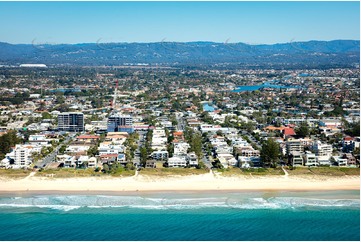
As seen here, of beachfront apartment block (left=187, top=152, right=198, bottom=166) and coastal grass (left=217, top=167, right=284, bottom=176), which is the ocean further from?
beachfront apartment block (left=187, top=152, right=198, bottom=166)

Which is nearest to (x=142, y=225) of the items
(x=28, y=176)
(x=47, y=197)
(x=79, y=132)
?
(x=47, y=197)

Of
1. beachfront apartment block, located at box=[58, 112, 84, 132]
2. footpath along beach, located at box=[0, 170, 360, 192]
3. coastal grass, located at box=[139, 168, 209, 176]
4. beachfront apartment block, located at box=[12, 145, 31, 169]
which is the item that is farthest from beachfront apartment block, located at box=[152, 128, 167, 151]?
beachfront apartment block, located at box=[12, 145, 31, 169]

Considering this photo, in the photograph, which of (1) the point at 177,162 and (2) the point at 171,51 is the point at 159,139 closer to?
(1) the point at 177,162

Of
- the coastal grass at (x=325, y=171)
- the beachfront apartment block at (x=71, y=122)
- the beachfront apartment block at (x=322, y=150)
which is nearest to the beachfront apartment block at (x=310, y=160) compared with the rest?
the coastal grass at (x=325, y=171)

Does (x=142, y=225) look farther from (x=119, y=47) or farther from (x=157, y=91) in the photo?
(x=119, y=47)

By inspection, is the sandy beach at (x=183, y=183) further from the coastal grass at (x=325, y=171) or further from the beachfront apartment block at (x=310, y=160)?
the beachfront apartment block at (x=310, y=160)

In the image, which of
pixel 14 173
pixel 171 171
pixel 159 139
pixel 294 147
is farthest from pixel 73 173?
pixel 294 147
